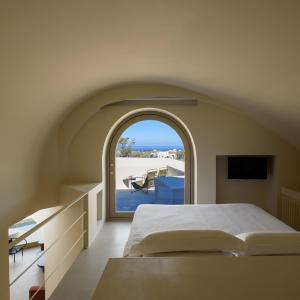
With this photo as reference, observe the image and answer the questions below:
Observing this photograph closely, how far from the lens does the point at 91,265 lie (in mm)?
3115

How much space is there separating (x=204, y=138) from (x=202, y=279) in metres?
3.61

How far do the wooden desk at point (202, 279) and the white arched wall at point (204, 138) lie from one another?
3.39 metres

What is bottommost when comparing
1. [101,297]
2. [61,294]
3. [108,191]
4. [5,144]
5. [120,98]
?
[61,294]

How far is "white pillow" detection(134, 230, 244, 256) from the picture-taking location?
187 cm

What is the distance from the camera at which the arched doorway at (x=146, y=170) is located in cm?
481

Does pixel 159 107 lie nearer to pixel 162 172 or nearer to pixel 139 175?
pixel 162 172

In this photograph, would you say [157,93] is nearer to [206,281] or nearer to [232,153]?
[232,153]

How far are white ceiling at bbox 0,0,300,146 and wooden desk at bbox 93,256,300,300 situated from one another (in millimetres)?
1328

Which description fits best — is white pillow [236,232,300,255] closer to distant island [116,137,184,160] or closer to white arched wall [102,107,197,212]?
white arched wall [102,107,197,212]

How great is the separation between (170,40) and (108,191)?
3.16 m

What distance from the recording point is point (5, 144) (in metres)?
3.18

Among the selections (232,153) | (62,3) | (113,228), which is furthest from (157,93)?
(62,3)

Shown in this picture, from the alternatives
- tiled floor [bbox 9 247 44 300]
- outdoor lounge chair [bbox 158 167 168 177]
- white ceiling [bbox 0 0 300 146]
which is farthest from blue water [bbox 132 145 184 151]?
tiled floor [bbox 9 247 44 300]

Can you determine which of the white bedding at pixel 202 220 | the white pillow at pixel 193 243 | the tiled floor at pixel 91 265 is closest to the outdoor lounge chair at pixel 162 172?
the tiled floor at pixel 91 265
